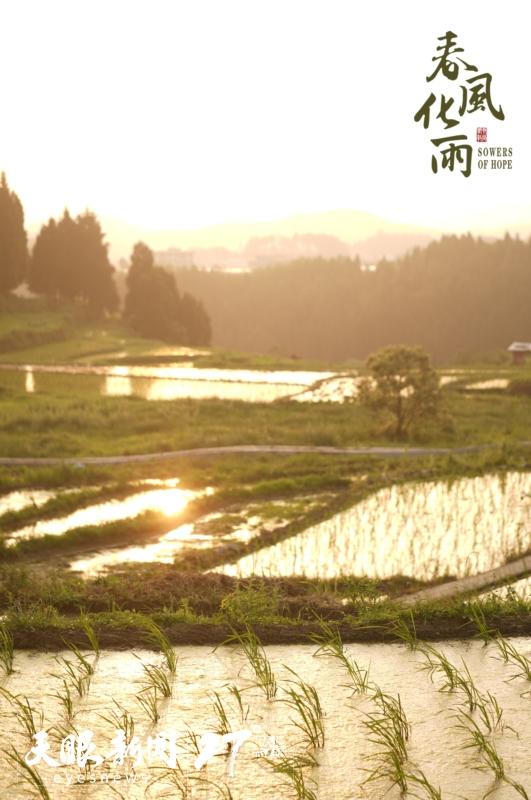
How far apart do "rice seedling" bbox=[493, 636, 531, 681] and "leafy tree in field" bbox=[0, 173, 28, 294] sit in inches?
1765

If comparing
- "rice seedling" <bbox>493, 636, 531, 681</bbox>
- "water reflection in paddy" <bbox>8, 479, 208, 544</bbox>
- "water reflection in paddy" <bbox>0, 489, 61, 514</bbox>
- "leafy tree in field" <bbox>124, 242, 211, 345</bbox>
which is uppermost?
"leafy tree in field" <bbox>124, 242, 211, 345</bbox>

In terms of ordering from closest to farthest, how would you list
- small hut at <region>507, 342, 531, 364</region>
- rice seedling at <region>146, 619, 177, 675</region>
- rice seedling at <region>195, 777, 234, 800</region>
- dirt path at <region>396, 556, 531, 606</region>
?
rice seedling at <region>195, 777, 234, 800</region>, rice seedling at <region>146, 619, 177, 675</region>, dirt path at <region>396, 556, 531, 606</region>, small hut at <region>507, 342, 531, 364</region>

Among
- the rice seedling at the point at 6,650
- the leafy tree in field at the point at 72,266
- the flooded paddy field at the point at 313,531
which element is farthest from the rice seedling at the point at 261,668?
the leafy tree in field at the point at 72,266

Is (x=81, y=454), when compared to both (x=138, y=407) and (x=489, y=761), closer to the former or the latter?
(x=138, y=407)

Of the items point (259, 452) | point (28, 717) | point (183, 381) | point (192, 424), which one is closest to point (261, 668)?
point (28, 717)

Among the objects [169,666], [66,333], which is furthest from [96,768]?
[66,333]

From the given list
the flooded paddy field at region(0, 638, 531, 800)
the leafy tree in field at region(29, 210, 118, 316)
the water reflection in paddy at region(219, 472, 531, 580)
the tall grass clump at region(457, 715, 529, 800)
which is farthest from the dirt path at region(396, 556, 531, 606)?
the leafy tree in field at region(29, 210, 118, 316)

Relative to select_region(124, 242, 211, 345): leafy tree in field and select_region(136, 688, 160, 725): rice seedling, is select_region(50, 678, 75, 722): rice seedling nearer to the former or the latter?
select_region(136, 688, 160, 725): rice seedling

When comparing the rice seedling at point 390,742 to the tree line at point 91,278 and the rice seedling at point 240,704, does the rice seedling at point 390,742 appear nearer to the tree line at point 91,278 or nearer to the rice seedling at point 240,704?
the rice seedling at point 240,704

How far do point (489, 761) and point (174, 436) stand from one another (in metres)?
16.4

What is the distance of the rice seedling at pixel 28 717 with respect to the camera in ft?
19.1

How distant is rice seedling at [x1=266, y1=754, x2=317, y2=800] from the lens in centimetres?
495

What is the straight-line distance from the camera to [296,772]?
17.3 ft

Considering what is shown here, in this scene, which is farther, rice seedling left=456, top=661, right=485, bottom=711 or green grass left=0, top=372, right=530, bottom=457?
green grass left=0, top=372, right=530, bottom=457
